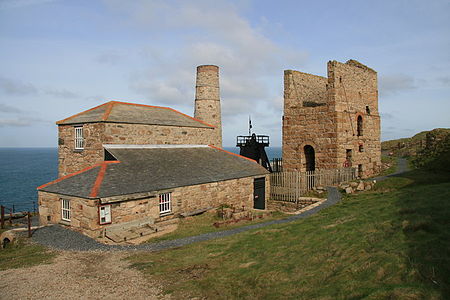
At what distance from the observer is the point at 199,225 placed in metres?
15.6

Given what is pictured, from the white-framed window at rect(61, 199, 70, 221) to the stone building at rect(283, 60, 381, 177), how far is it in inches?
612

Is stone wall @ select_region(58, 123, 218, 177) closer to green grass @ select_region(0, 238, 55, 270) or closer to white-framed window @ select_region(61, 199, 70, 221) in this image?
white-framed window @ select_region(61, 199, 70, 221)

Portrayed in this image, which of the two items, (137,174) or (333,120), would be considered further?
(333,120)

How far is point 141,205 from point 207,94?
58.3 ft

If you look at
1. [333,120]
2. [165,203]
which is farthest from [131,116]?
[333,120]

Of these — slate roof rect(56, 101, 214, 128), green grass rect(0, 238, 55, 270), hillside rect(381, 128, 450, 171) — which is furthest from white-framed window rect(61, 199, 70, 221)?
hillside rect(381, 128, 450, 171)

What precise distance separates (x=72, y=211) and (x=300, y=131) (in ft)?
53.3

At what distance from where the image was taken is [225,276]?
8.55 meters

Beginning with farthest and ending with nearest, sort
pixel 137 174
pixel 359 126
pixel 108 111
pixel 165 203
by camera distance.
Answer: pixel 359 126 → pixel 108 111 → pixel 137 174 → pixel 165 203

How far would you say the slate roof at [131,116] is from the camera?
784 inches

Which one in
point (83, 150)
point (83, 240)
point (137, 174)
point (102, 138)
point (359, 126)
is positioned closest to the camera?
point (83, 240)

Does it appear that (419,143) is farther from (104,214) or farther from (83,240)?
(83,240)

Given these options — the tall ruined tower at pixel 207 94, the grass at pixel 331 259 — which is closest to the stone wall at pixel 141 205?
the grass at pixel 331 259

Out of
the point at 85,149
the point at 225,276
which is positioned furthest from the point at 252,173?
the point at 225,276
